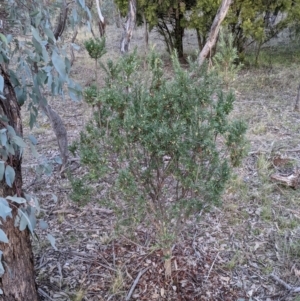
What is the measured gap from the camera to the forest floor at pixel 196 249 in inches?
84.0

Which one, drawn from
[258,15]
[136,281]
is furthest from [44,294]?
[258,15]

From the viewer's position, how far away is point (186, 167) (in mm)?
1750

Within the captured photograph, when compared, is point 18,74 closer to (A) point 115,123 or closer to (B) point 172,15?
(A) point 115,123

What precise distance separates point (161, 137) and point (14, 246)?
0.83 metres

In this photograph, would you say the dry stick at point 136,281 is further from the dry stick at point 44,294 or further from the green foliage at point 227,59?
the green foliage at point 227,59

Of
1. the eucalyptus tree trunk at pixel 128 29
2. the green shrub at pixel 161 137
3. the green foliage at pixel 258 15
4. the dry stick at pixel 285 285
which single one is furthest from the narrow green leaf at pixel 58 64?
the green foliage at pixel 258 15

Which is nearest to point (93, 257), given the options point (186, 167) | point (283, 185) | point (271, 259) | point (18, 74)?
point (186, 167)

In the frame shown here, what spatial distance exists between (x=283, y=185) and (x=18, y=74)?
2.46m

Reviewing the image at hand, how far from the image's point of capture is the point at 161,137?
1653 mm

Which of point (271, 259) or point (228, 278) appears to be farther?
point (271, 259)

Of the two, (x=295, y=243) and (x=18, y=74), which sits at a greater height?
(x=18, y=74)

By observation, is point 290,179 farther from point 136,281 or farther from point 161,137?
point 161,137

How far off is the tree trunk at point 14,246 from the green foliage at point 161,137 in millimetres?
385

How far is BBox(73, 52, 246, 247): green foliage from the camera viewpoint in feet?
5.47
